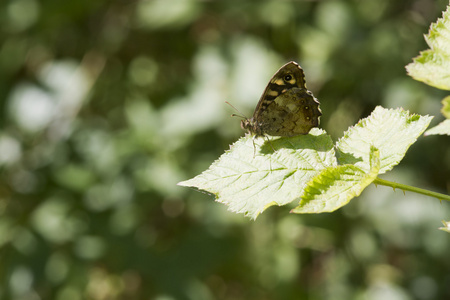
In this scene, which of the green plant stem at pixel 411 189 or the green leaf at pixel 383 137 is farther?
the green leaf at pixel 383 137

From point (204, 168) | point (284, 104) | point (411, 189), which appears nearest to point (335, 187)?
point (411, 189)

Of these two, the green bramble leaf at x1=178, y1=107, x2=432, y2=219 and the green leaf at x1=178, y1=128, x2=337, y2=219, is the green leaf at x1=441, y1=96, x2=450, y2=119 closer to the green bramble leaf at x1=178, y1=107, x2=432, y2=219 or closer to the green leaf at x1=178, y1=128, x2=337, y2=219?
the green bramble leaf at x1=178, y1=107, x2=432, y2=219

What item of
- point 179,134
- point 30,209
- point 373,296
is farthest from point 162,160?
point 373,296

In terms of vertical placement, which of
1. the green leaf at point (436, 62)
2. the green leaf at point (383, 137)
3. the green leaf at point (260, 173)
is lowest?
the green leaf at point (260, 173)

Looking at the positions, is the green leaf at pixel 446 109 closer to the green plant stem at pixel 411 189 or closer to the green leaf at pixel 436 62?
the green leaf at pixel 436 62

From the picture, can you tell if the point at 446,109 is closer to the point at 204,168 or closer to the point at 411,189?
the point at 411,189

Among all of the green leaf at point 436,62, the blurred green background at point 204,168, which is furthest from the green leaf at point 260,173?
the blurred green background at point 204,168
